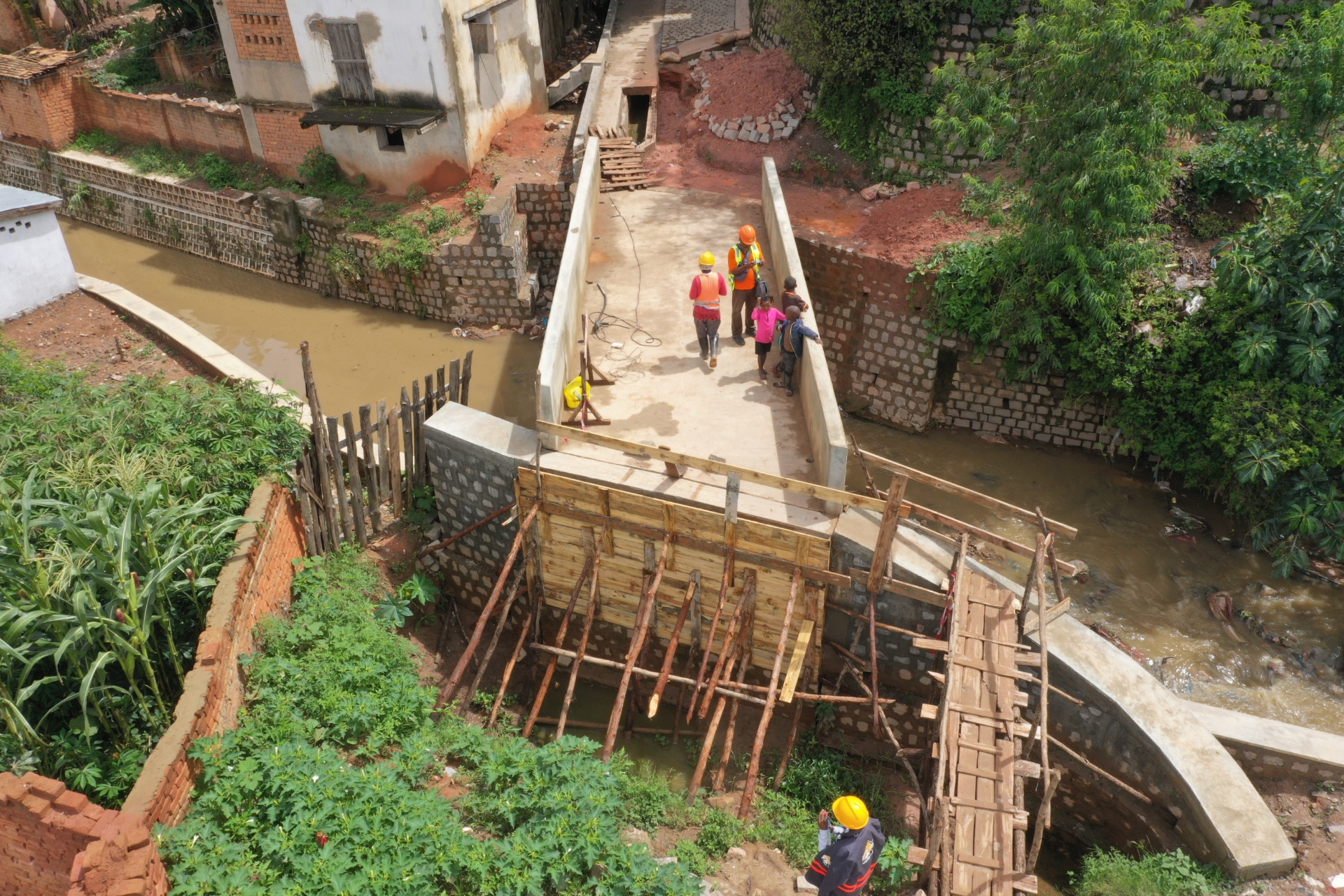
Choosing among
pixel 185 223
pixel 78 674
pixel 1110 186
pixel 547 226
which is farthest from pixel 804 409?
pixel 185 223

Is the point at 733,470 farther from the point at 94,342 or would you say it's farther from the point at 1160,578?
the point at 94,342

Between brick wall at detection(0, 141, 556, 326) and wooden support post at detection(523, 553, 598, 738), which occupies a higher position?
brick wall at detection(0, 141, 556, 326)

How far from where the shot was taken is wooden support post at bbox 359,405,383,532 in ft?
32.6

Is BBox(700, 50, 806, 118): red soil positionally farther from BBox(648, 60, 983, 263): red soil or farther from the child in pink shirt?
the child in pink shirt

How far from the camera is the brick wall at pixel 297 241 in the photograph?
1636cm

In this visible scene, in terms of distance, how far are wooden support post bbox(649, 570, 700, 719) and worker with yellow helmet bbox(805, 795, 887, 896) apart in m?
2.23

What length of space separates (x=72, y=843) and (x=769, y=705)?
17.3 ft

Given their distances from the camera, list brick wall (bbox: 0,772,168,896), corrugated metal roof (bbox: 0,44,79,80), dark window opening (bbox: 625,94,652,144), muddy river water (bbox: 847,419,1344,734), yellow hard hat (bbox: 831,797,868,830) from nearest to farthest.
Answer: brick wall (bbox: 0,772,168,896)
yellow hard hat (bbox: 831,797,868,830)
muddy river water (bbox: 847,419,1344,734)
dark window opening (bbox: 625,94,652,144)
corrugated metal roof (bbox: 0,44,79,80)

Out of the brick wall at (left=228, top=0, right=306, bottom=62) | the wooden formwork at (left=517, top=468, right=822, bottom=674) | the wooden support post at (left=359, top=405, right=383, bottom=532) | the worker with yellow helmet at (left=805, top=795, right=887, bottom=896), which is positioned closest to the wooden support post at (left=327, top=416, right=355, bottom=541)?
the wooden support post at (left=359, top=405, right=383, bottom=532)

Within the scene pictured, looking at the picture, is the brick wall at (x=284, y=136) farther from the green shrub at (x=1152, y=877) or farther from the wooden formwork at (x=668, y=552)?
the green shrub at (x=1152, y=877)

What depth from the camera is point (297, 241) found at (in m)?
17.8

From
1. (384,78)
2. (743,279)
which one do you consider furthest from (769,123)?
(743,279)

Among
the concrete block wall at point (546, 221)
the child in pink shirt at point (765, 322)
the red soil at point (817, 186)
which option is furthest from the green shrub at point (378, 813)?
the concrete block wall at point (546, 221)

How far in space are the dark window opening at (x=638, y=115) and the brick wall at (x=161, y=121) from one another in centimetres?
784
